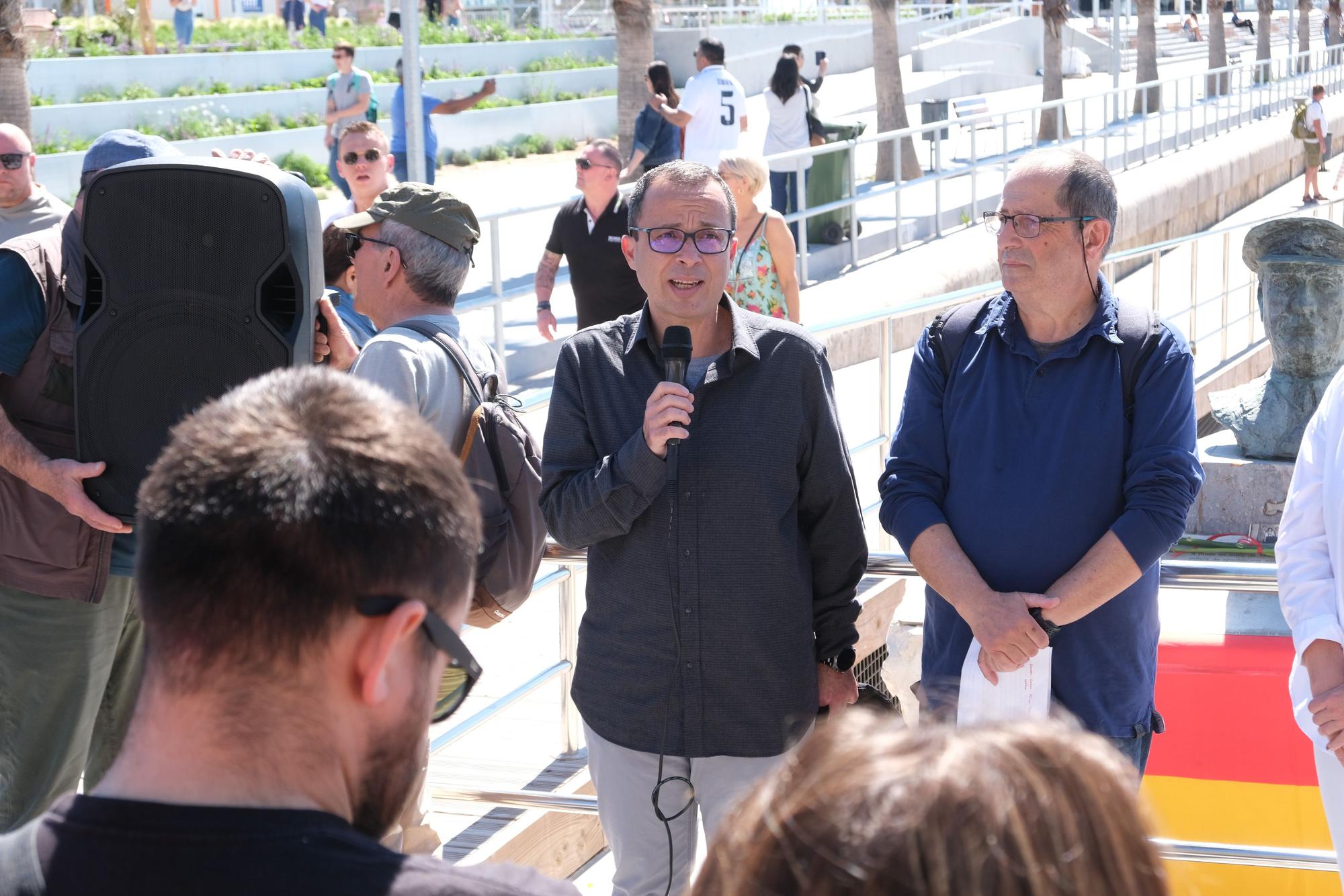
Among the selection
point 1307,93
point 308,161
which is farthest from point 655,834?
point 1307,93

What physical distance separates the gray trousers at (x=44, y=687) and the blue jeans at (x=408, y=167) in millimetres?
7343

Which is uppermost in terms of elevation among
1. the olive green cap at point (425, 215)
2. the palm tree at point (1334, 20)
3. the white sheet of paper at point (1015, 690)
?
the palm tree at point (1334, 20)

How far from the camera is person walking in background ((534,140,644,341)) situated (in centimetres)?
696

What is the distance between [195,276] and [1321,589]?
2.21 meters

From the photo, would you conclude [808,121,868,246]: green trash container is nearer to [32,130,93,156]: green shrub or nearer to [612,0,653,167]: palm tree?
[612,0,653,167]: palm tree

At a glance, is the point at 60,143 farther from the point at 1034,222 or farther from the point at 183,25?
the point at 1034,222

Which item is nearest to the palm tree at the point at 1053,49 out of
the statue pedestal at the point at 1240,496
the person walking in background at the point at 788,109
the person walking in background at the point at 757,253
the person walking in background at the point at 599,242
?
the person walking in background at the point at 788,109

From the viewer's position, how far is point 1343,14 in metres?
56.9

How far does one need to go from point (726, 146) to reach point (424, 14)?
20978 millimetres

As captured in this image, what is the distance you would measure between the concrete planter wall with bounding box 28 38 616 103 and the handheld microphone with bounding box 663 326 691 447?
59.8 ft

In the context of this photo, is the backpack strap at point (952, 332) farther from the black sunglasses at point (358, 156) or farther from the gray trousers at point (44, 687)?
the black sunglasses at point (358, 156)

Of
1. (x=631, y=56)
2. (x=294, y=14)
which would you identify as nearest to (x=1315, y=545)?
(x=631, y=56)

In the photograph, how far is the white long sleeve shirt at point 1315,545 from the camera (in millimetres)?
2809

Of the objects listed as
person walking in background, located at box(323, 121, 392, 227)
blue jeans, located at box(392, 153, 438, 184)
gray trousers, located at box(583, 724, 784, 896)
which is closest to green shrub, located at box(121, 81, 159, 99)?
blue jeans, located at box(392, 153, 438, 184)
